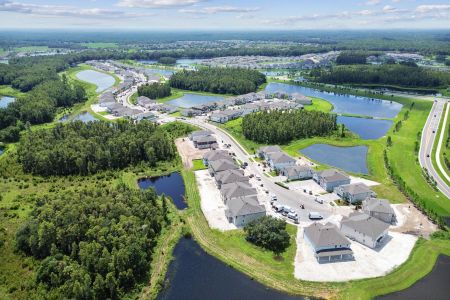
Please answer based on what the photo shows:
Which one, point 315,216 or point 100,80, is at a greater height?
point 100,80

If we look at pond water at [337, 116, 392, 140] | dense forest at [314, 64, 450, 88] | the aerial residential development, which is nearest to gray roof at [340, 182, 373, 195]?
the aerial residential development

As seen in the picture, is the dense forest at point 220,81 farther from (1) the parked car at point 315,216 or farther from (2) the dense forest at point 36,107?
(1) the parked car at point 315,216

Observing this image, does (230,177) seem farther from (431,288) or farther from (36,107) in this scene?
(36,107)

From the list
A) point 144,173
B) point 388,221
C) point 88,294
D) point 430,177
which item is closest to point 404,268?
point 388,221

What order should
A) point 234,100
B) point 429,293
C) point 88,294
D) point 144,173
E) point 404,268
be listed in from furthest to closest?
point 234,100 → point 144,173 → point 404,268 → point 429,293 → point 88,294

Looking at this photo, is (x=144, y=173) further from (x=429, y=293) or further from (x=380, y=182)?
(x=429, y=293)

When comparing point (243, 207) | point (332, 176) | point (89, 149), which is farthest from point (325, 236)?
point (89, 149)
